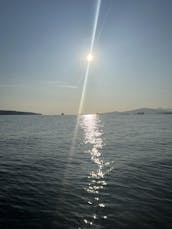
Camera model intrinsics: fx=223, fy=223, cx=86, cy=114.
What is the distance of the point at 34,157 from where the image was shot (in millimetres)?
29812

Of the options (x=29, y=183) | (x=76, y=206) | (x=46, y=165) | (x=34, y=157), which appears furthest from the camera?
(x=34, y=157)

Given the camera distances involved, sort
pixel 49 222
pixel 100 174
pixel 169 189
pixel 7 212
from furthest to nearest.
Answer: pixel 100 174 → pixel 169 189 → pixel 7 212 → pixel 49 222

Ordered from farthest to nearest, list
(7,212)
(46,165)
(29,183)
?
(46,165) < (29,183) < (7,212)

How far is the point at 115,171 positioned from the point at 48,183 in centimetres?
723

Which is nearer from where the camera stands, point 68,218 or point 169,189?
point 68,218

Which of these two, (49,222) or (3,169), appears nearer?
(49,222)

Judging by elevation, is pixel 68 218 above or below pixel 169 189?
below

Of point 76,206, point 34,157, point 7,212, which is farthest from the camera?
point 34,157

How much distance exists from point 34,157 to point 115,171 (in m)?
12.2

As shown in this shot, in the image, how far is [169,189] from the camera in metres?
17.0

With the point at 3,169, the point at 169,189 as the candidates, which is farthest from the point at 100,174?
the point at 3,169

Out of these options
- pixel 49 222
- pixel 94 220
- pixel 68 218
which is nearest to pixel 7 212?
pixel 49 222

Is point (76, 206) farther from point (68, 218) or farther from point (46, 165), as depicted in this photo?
point (46, 165)

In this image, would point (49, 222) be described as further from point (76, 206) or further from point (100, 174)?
point (100, 174)
